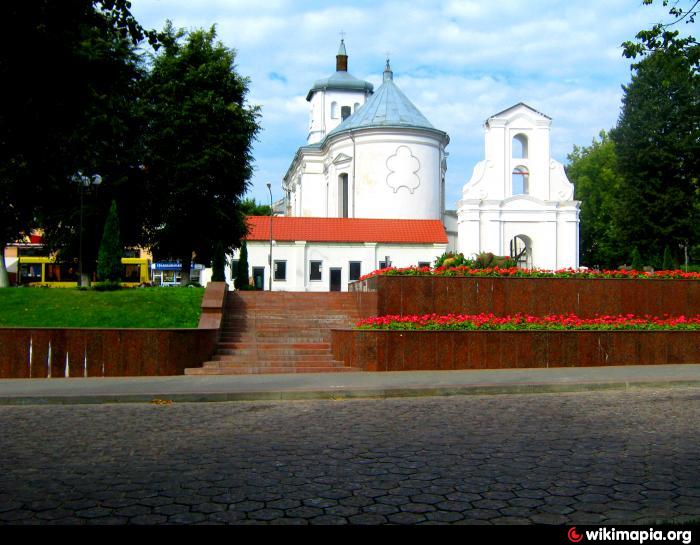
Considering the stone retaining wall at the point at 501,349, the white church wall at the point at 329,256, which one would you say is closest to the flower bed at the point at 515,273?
the stone retaining wall at the point at 501,349

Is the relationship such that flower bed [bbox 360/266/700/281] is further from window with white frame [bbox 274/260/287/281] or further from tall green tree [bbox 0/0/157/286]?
window with white frame [bbox 274/260/287/281]

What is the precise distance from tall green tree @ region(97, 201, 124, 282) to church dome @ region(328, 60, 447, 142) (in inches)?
1273

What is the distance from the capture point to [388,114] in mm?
59031

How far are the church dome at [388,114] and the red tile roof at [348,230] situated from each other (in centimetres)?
1191

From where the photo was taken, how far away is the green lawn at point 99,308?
21.3m

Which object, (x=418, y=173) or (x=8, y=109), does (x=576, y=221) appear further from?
(x=8, y=109)

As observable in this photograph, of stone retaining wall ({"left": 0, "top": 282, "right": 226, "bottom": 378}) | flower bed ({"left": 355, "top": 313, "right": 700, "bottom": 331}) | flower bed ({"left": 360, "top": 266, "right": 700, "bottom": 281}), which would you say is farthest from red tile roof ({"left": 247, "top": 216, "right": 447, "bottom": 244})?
stone retaining wall ({"left": 0, "top": 282, "right": 226, "bottom": 378})

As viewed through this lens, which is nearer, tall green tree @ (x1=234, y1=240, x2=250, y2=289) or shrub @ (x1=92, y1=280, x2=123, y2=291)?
shrub @ (x1=92, y1=280, x2=123, y2=291)

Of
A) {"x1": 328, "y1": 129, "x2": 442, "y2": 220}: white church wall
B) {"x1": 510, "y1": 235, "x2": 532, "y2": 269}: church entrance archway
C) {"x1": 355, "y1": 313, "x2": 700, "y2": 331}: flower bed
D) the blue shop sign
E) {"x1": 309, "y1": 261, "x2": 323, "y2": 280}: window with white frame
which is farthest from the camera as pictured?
{"x1": 328, "y1": 129, "x2": 442, "y2": 220}: white church wall

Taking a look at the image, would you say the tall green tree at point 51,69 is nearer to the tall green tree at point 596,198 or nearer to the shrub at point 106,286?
the shrub at point 106,286

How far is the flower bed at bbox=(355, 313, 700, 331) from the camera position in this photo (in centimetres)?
1817

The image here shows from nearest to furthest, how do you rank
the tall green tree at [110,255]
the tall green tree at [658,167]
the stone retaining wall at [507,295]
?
the stone retaining wall at [507,295] < the tall green tree at [110,255] < the tall green tree at [658,167]

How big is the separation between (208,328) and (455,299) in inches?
261

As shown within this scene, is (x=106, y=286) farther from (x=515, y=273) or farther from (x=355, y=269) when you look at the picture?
(x=355, y=269)
